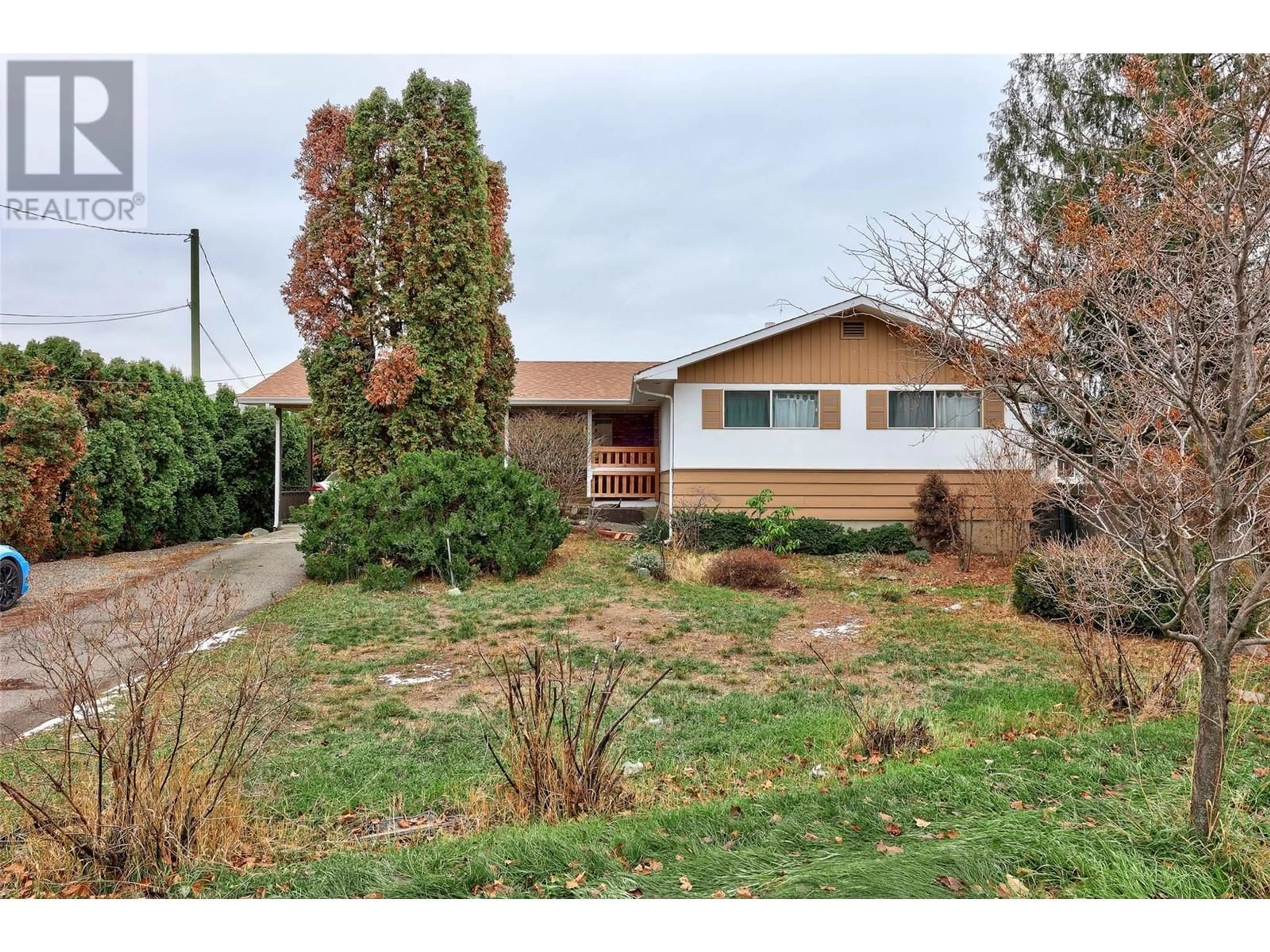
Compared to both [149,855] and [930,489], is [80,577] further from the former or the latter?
[930,489]

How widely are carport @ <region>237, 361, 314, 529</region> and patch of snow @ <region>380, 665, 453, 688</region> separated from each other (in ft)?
38.2

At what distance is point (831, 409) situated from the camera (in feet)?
47.7

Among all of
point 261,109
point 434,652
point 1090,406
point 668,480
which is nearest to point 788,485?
point 668,480

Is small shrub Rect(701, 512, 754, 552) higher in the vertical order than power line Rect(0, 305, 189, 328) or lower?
lower

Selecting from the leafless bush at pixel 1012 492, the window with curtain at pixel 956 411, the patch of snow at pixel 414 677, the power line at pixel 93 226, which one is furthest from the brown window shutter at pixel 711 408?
the power line at pixel 93 226

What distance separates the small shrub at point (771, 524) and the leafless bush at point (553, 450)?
3.90 metres

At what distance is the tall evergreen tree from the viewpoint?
12.5 meters

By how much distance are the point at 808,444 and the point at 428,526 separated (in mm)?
7445

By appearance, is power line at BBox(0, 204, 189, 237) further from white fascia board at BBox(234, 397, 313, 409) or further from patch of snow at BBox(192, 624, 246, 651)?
patch of snow at BBox(192, 624, 246, 651)

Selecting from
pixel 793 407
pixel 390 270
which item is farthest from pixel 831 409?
pixel 390 270

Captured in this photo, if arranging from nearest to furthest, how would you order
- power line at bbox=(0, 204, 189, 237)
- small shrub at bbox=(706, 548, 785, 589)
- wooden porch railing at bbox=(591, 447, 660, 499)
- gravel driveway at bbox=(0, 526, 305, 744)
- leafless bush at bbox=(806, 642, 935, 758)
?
leafless bush at bbox=(806, 642, 935, 758) → gravel driveway at bbox=(0, 526, 305, 744) → power line at bbox=(0, 204, 189, 237) → small shrub at bbox=(706, 548, 785, 589) → wooden porch railing at bbox=(591, 447, 660, 499)

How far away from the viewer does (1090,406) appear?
3270 mm

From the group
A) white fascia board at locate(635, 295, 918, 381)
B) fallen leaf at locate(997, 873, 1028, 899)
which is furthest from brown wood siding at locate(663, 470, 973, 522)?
fallen leaf at locate(997, 873, 1028, 899)

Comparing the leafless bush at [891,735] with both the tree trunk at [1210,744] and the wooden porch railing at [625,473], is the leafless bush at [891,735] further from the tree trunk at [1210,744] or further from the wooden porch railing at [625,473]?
the wooden porch railing at [625,473]
